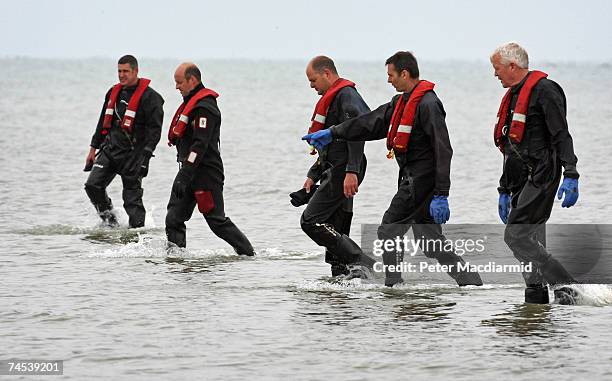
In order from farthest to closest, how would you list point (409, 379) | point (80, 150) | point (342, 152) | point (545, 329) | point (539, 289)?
1. point (80, 150)
2. point (342, 152)
3. point (539, 289)
4. point (545, 329)
5. point (409, 379)

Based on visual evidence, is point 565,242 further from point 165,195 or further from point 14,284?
point 165,195

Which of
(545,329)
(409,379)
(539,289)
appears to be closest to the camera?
(409,379)

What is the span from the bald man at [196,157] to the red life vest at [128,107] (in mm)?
1868

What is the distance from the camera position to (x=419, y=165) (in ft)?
31.2

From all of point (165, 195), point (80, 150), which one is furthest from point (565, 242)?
point (80, 150)

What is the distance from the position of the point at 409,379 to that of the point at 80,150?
20.6 meters

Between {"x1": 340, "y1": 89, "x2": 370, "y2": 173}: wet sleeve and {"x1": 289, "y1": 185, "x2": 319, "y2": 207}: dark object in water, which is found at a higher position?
{"x1": 340, "y1": 89, "x2": 370, "y2": 173}: wet sleeve

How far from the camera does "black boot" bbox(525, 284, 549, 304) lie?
30.5 ft

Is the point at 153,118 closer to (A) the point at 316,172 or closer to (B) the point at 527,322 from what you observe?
(A) the point at 316,172

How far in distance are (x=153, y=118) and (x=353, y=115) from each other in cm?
395

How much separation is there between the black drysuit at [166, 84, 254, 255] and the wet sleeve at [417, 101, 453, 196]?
2.51m

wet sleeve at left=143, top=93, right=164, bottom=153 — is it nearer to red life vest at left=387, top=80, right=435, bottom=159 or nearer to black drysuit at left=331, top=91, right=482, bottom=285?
black drysuit at left=331, top=91, right=482, bottom=285

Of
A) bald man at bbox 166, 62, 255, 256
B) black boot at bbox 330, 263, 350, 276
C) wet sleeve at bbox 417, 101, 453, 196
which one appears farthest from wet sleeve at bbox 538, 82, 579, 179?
bald man at bbox 166, 62, 255, 256

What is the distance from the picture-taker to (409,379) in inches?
298
